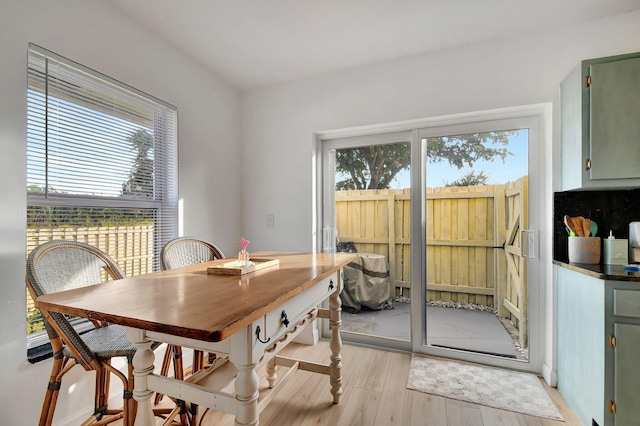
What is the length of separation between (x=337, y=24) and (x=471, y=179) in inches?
63.0

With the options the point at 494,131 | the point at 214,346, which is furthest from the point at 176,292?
the point at 494,131

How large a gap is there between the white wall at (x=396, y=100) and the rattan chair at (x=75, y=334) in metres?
1.62

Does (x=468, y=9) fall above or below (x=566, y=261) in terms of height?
above

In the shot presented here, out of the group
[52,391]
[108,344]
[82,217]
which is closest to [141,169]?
[82,217]

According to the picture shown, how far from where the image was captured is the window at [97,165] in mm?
1600

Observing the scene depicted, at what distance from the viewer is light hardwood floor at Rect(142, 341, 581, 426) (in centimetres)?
177

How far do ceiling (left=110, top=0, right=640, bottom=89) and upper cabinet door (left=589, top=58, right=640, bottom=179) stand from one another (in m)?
0.53

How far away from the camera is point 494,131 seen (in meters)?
2.42

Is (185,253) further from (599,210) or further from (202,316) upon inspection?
(599,210)

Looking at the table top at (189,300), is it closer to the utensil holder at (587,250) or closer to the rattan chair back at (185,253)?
the rattan chair back at (185,253)

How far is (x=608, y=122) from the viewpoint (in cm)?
175

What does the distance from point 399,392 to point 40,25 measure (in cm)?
303

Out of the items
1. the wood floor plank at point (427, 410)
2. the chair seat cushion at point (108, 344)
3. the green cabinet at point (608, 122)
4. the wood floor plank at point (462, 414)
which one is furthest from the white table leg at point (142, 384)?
the green cabinet at point (608, 122)

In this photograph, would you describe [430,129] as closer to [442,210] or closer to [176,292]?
[442,210]
